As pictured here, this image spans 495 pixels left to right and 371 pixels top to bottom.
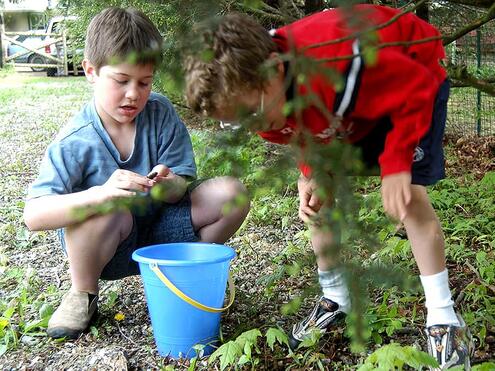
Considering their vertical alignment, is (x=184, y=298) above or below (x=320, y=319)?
above

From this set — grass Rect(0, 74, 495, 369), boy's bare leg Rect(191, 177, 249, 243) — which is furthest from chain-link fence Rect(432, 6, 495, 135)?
boy's bare leg Rect(191, 177, 249, 243)

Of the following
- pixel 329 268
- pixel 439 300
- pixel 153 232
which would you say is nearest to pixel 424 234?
pixel 439 300

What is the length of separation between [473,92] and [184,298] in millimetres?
4020

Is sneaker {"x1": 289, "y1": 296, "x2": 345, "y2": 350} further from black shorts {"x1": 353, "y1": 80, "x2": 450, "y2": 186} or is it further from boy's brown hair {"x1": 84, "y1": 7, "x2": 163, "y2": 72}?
boy's brown hair {"x1": 84, "y1": 7, "x2": 163, "y2": 72}

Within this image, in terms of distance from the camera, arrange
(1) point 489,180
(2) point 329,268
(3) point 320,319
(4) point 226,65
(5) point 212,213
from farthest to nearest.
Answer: (1) point 489,180 < (5) point 212,213 < (3) point 320,319 < (4) point 226,65 < (2) point 329,268

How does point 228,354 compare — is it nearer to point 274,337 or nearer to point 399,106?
point 274,337

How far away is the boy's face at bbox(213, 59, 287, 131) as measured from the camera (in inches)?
45.8

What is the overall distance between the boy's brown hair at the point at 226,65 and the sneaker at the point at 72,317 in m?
1.07

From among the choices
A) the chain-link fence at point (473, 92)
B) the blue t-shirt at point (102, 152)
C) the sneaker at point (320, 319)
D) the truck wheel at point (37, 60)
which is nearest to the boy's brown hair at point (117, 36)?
the blue t-shirt at point (102, 152)

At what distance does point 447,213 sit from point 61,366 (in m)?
1.90

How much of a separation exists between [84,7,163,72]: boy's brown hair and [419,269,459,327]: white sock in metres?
1.12

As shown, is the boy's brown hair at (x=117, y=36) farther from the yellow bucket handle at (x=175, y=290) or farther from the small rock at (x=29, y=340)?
the small rock at (x=29, y=340)

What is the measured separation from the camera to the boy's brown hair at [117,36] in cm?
225

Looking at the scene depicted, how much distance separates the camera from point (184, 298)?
201 centimetres
